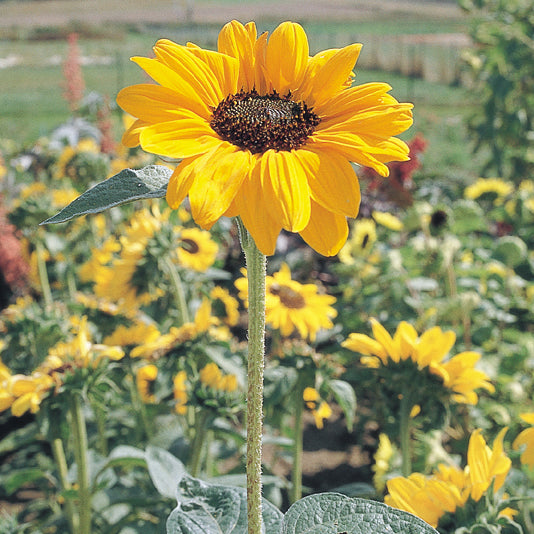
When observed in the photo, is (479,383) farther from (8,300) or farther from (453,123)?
(453,123)

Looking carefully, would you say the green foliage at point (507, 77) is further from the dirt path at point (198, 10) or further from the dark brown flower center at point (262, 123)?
the dirt path at point (198, 10)

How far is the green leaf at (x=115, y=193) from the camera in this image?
569 mm

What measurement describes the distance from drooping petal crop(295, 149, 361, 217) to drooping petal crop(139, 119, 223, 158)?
0.09m

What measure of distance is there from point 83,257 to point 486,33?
2.15m

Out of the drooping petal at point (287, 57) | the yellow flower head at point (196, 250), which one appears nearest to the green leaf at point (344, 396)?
the yellow flower head at point (196, 250)

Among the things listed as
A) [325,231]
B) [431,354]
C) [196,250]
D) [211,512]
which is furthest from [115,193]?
[196,250]

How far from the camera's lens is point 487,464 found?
2.82 feet

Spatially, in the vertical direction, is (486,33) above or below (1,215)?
above

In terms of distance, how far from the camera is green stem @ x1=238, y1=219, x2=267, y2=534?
596 millimetres

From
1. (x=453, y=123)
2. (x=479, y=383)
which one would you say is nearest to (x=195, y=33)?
(x=453, y=123)

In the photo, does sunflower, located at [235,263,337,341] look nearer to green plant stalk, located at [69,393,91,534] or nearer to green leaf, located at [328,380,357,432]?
green leaf, located at [328,380,357,432]

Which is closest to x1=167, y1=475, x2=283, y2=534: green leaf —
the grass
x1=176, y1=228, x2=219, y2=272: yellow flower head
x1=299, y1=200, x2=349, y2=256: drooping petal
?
x1=299, y1=200, x2=349, y2=256: drooping petal

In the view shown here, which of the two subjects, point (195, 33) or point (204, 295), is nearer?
point (204, 295)

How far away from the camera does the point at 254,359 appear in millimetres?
603
